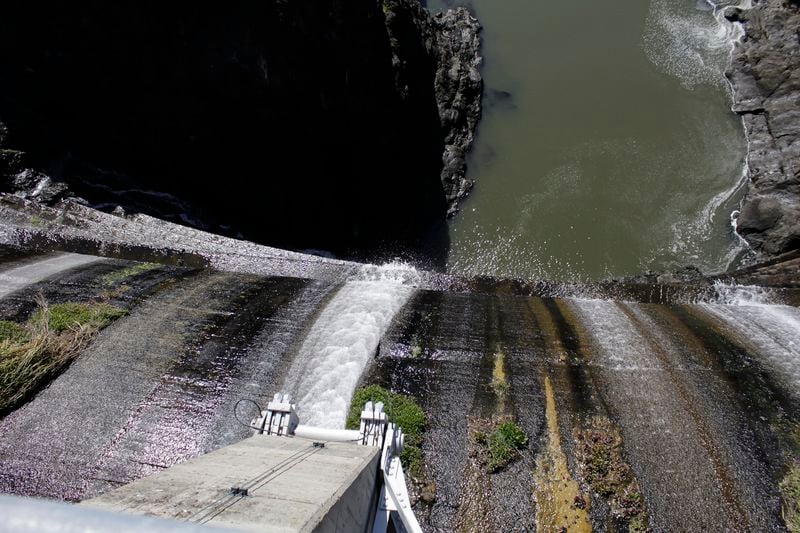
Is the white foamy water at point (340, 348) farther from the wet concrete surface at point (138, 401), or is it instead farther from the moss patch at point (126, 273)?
the moss patch at point (126, 273)

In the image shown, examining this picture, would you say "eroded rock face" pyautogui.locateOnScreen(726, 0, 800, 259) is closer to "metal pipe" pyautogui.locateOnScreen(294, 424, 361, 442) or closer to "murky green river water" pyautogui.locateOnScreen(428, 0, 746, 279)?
"murky green river water" pyautogui.locateOnScreen(428, 0, 746, 279)

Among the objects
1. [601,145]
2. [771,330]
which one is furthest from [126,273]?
[601,145]

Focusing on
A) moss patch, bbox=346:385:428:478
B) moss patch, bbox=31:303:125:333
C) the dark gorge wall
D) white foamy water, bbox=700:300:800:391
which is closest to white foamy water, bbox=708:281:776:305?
white foamy water, bbox=700:300:800:391

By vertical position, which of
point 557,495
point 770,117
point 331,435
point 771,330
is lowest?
point 557,495

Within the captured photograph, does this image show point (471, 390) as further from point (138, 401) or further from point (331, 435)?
point (138, 401)

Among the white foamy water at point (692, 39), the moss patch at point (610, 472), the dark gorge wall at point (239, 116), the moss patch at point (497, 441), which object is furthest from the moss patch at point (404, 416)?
the white foamy water at point (692, 39)

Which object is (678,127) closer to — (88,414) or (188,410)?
(188,410)
